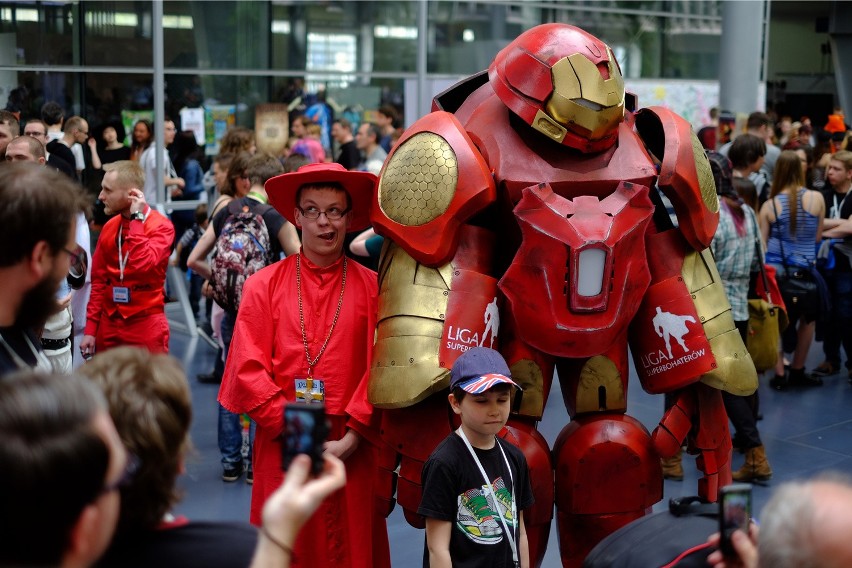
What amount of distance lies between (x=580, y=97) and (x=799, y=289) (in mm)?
4161

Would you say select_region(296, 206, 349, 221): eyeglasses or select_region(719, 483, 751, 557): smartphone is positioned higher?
select_region(296, 206, 349, 221): eyeglasses

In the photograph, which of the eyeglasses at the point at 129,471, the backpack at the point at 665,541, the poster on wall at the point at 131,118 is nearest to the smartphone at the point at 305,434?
the eyeglasses at the point at 129,471

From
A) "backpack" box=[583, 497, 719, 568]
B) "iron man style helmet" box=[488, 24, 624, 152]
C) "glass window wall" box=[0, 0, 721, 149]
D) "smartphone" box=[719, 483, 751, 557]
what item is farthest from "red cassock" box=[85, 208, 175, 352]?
"glass window wall" box=[0, 0, 721, 149]

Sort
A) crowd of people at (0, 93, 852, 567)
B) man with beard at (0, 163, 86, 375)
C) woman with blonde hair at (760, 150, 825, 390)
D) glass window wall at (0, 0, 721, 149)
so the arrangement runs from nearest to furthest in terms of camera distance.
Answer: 1. crowd of people at (0, 93, 852, 567)
2. man with beard at (0, 163, 86, 375)
3. woman with blonde hair at (760, 150, 825, 390)
4. glass window wall at (0, 0, 721, 149)

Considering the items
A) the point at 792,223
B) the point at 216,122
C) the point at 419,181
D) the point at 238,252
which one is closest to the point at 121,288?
the point at 238,252

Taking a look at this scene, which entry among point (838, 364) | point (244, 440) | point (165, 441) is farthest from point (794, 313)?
point (165, 441)

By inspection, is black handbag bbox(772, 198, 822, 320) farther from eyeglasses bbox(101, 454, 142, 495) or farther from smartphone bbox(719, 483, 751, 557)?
eyeglasses bbox(101, 454, 142, 495)

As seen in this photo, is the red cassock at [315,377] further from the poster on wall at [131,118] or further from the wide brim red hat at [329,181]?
the poster on wall at [131,118]

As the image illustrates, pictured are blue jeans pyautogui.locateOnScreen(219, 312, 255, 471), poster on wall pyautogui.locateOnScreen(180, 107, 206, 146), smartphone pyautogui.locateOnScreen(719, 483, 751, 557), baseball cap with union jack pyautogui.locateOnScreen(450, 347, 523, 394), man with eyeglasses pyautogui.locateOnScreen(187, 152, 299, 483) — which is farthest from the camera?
poster on wall pyautogui.locateOnScreen(180, 107, 206, 146)

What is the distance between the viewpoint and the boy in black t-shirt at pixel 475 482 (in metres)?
2.72

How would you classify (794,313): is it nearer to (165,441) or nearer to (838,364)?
(838,364)

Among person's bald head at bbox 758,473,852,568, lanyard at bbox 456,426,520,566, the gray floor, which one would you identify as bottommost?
the gray floor

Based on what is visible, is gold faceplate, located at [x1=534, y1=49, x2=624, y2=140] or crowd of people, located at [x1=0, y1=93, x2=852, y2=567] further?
gold faceplate, located at [x1=534, y1=49, x2=624, y2=140]

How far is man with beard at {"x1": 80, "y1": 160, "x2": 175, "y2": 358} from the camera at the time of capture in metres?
4.76
